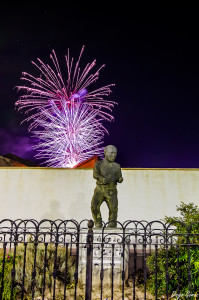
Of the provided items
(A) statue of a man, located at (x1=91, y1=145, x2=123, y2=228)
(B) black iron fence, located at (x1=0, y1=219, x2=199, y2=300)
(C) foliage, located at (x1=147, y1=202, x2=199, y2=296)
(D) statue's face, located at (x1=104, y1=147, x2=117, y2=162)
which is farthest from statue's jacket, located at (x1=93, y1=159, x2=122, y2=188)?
(C) foliage, located at (x1=147, y1=202, x2=199, y2=296)

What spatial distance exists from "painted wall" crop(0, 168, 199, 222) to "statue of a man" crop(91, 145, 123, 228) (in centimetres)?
452

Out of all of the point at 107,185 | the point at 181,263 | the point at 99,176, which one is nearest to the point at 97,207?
the point at 107,185

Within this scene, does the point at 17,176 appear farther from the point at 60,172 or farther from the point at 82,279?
the point at 82,279

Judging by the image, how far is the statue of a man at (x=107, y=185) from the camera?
5605 millimetres

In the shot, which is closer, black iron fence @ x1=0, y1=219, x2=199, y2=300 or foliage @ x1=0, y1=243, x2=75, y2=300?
black iron fence @ x1=0, y1=219, x2=199, y2=300

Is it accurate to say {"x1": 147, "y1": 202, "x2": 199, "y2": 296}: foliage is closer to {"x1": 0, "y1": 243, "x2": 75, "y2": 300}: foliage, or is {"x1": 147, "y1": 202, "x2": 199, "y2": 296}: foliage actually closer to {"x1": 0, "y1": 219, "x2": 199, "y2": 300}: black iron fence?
{"x1": 0, "y1": 219, "x2": 199, "y2": 300}: black iron fence

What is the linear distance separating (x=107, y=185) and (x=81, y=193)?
487 cm

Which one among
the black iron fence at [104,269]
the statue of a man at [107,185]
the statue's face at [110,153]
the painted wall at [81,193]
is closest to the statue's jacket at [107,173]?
the statue of a man at [107,185]

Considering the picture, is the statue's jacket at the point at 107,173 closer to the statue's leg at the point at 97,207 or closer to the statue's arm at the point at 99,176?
the statue's arm at the point at 99,176

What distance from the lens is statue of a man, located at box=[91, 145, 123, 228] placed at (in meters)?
5.61

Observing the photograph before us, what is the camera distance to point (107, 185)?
5.69 metres

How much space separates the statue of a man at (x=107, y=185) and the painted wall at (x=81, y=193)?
452cm

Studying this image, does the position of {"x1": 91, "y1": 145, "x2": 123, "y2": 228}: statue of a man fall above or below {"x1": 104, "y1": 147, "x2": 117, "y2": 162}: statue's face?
below

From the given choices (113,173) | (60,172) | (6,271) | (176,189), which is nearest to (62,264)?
(6,271)
